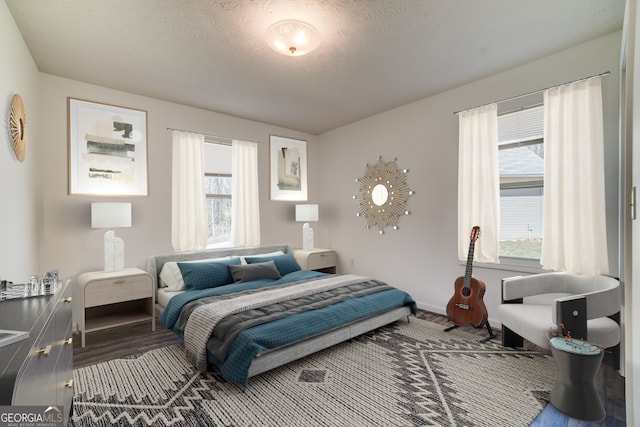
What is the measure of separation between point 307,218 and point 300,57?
Result: 102 inches

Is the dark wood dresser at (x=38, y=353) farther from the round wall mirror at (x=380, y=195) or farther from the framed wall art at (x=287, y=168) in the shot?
the round wall mirror at (x=380, y=195)

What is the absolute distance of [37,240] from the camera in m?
2.99

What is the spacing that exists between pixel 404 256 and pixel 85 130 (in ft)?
13.3

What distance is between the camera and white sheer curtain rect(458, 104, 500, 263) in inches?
130

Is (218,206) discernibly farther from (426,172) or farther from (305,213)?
(426,172)

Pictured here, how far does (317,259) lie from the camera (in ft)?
16.1

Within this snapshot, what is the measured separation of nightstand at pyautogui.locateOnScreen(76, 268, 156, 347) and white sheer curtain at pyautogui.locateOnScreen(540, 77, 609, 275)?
4.01 metres

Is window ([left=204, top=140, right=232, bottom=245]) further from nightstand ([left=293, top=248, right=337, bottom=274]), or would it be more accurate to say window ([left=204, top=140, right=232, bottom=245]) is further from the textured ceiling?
nightstand ([left=293, top=248, right=337, bottom=274])

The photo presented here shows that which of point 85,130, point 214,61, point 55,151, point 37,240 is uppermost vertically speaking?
point 214,61

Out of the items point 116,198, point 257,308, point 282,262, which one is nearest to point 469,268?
point 257,308

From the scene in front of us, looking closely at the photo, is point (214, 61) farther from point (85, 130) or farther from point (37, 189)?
point (37, 189)

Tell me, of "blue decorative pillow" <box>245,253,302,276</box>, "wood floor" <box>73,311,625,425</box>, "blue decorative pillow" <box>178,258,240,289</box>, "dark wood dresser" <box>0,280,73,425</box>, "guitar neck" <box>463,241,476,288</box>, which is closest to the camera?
"dark wood dresser" <box>0,280,73,425</box>

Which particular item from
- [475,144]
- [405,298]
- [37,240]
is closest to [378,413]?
[405,298]

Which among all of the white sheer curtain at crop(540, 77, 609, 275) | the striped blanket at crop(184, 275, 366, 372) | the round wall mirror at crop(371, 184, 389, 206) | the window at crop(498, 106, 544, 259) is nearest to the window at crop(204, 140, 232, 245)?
the striped blanket at crop(184, 275, 366, 372)
